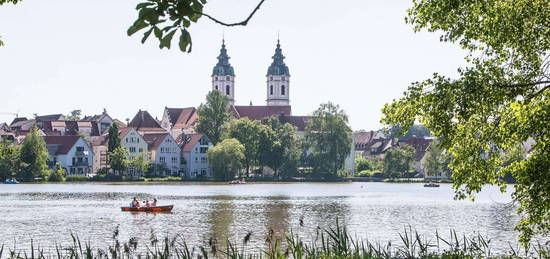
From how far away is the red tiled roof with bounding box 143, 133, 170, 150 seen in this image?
467 feet

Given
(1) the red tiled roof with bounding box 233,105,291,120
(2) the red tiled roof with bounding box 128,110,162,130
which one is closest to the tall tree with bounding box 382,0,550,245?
(2) the red tiled roof with bounding box 128,110,162,130

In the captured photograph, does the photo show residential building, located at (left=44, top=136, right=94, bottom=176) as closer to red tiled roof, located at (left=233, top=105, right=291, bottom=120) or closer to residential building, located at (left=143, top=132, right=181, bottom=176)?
residential building, located at (left=143, top=132, right=181, bottom=176)

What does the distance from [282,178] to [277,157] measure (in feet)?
18.5

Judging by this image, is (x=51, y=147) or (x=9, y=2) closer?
(x=9, y=2)

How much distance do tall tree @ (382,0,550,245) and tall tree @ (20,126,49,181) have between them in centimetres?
10402

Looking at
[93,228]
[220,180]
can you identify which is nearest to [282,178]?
[220,180]

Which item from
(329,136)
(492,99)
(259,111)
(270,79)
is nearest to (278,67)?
(270,79)

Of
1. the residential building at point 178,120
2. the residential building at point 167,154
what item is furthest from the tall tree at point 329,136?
the residential building at point 178,120

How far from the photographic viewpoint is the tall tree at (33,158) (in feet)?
378

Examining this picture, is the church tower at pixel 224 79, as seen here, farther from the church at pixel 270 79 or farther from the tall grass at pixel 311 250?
the tall grass at pixel 311 250

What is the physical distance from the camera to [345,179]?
138000 mm

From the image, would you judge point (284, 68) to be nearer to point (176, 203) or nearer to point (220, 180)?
point (220, 180)

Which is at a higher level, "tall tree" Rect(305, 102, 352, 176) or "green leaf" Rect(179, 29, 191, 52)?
"tall tree" Rect(305, 102, 352, 176)

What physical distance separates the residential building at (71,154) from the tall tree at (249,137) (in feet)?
80.0
